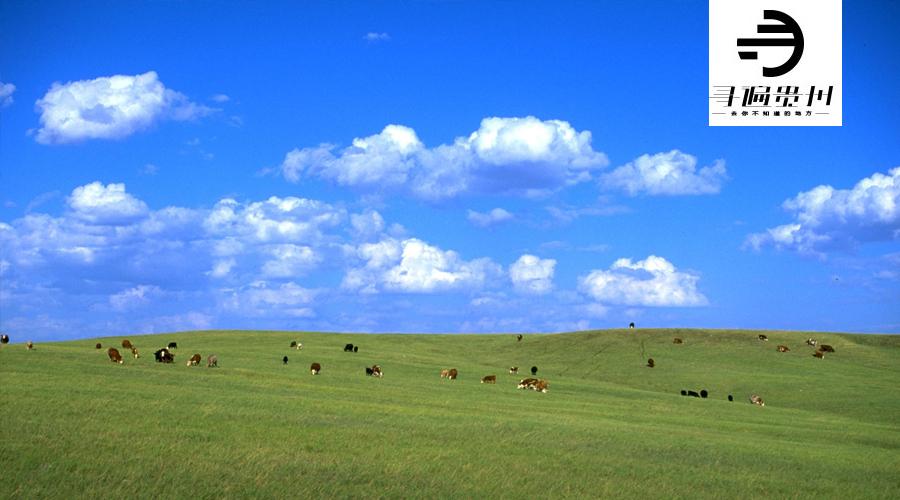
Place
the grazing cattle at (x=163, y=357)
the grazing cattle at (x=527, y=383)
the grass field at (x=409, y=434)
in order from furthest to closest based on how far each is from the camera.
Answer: the grazing cattle at (x=527, y=383), the grazing cattle at (x=163, y=357), the grass field at (x=409, y=434)

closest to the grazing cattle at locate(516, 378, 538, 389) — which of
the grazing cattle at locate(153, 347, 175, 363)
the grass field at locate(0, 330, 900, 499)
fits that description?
the grass field at locate(0, 330, 900, 499)

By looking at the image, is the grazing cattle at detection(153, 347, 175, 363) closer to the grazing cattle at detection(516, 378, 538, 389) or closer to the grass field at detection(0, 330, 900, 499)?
the grass field at detection(0, 330, 900, 499)

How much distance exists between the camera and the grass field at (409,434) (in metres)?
17.9

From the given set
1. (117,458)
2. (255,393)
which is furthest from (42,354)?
(117,458)

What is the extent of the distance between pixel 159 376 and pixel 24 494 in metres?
20.5

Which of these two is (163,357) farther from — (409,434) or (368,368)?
(409,434)

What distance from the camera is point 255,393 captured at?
32875mm

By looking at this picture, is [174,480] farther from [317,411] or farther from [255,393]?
[255,393]

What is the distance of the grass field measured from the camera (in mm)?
17891

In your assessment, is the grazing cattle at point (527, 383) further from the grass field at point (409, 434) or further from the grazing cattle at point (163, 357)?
the grazing cattle at point (163, 357)

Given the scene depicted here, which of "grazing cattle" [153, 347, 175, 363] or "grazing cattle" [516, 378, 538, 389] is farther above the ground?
"grazing cattle" [153, 347, 175, 363]

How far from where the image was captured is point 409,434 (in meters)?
24.8

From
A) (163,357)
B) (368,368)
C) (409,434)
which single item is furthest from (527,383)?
(409,434)

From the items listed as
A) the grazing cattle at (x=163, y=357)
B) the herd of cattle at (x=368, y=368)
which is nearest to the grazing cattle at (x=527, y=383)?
the herd of cattle at (x=368, y=368)
